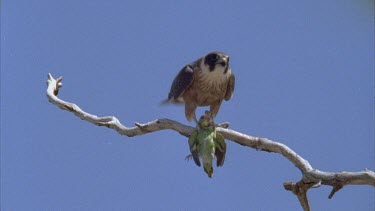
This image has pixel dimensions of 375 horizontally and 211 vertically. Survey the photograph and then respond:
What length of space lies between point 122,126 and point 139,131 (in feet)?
0.69

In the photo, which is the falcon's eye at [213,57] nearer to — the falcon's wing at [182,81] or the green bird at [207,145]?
the falcon's wing at [182,81]

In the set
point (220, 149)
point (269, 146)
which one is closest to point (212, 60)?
point (220, 149)

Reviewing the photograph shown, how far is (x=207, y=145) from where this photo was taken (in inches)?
193

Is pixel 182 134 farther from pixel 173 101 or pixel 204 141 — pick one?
pixel 173 101

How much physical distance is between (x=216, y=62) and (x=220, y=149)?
5.08 feet

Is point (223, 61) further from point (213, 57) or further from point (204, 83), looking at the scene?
point (204, 83)

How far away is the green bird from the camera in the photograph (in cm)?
484

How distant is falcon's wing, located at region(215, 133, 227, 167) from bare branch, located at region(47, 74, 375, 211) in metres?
0.16

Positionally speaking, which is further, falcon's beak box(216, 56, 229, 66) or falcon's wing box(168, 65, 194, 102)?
falcon's wing box(168, 65, 194, 102)

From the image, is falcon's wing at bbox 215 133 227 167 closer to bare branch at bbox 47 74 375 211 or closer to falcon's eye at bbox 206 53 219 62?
bare branch at bbox 47 74 375 211

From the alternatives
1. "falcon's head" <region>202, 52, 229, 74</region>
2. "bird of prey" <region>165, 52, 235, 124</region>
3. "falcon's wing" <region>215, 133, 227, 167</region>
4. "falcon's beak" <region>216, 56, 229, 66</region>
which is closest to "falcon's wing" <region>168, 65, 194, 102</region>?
"bird of prey" <region>165, 52, 235, 124</region>

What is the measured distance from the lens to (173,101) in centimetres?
670

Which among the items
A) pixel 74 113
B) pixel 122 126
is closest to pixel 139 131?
pixel 122 126

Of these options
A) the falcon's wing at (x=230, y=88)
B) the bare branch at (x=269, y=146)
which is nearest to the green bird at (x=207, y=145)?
the bare branch at (x=269, y=146)
